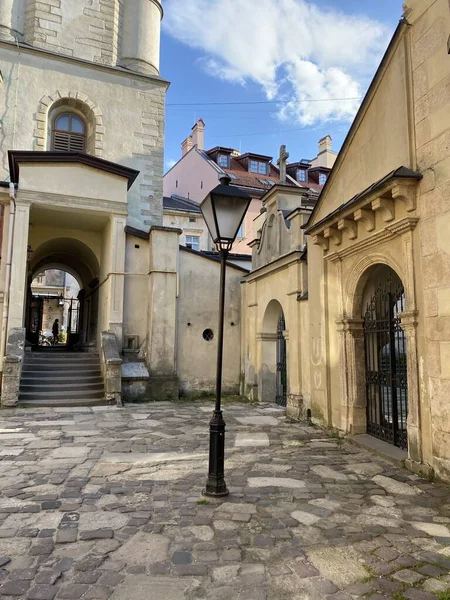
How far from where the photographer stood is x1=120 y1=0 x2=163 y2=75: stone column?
55.2ft

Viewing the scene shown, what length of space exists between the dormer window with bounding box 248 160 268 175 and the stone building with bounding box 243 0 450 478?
67.6 ft

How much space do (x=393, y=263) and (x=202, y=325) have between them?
25.7 feet

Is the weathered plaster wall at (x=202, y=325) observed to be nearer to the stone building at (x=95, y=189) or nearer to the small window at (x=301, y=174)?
the stone building at (x=95, y=189)

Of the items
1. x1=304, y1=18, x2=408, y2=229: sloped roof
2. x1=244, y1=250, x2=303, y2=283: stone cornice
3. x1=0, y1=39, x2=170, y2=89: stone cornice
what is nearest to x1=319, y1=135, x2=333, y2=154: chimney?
x1=0, y1=39, x2=170, y2=89: stone cornice

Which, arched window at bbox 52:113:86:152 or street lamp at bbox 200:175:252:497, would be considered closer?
street lamp at bbox 200:175:252:497

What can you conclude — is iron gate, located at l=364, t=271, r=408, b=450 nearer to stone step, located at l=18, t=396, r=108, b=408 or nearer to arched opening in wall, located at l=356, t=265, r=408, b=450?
arched opening in wall, located at l=356, t=265, r=408, b=450

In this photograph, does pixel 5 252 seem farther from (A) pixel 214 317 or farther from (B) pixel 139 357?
(A) pixel 214 317

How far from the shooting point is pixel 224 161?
27188 mm

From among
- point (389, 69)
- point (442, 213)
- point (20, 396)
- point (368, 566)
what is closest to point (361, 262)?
point (442, 213)

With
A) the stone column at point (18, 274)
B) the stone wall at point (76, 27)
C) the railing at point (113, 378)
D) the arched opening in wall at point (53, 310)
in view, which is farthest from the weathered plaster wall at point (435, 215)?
the arched opening in wall at point (53, 310)

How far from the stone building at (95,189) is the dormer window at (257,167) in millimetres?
11340

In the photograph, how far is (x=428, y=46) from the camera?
17.6 feet

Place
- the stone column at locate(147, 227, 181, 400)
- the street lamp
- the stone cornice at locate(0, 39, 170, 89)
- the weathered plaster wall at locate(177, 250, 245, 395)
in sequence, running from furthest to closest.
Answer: the stone cornice at locate(0, 39, 170, 89) < the weathered plaster wall at locate(177, 250, 245, 395) < the stone column at locate(147, 227, 181, 400) < the street lamp

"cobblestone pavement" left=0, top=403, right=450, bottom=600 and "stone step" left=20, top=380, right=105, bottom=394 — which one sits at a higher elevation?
"stone step" left=20, top=380, right=105, bottom=394
